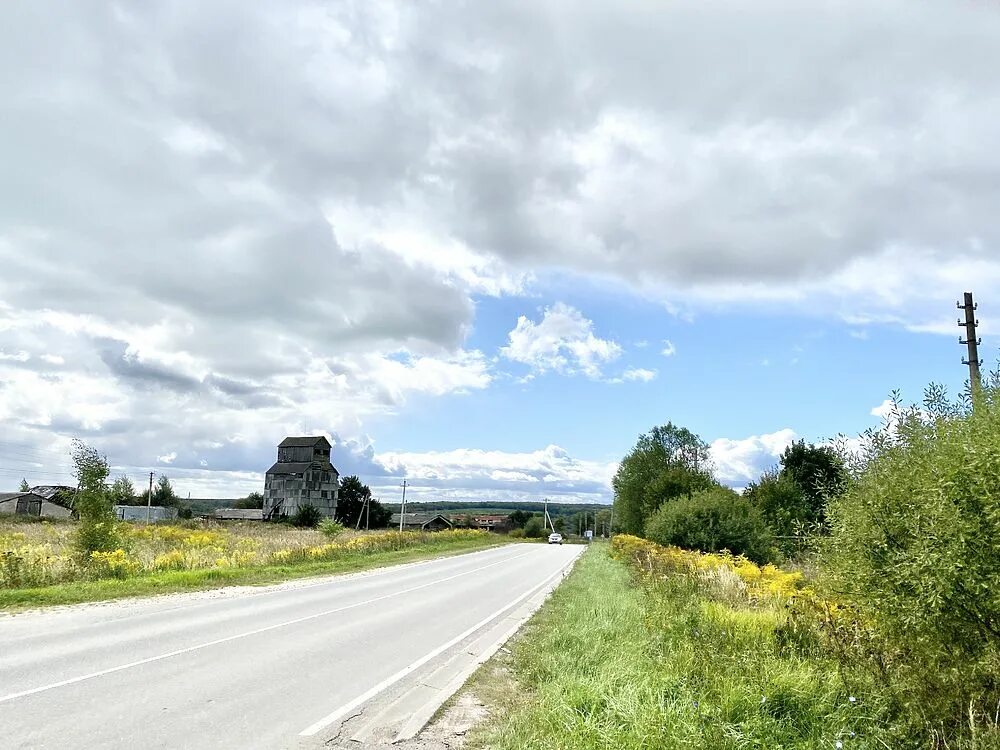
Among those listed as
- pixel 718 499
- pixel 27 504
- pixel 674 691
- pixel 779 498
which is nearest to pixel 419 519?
pixel 27 504

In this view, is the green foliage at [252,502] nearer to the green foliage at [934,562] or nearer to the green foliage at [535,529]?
the green foliage at [535,529]

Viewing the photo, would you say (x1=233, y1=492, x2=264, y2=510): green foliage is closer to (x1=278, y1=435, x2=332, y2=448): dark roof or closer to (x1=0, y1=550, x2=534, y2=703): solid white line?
(x1=278, y1=435, x2=332, y2=448): dark roof

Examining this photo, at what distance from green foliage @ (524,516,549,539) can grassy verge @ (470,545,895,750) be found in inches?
3682

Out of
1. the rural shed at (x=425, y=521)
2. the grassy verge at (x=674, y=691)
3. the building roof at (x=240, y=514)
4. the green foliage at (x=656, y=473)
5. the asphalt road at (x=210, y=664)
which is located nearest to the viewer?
the grassy verge at (x=674, y=691)

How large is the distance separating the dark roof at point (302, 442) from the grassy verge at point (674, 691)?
319 ft

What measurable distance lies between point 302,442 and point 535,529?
124 ft

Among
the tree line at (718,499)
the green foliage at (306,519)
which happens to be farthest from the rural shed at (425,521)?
the tree line at (718,499)

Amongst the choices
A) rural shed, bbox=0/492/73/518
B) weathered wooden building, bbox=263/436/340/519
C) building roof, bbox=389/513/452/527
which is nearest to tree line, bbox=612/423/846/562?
weathered wooden building, bbox=263/436/340/519

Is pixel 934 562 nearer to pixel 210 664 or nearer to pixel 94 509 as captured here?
pixel 210 664

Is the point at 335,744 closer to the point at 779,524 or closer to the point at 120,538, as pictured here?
the point at 120,538

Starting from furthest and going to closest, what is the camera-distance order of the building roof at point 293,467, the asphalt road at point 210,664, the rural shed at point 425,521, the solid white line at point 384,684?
1. the rural shed at point 425,521
2. the building roof at point 293,467
3. the solid white line at point 384,684
4. the asphalt road at point 210,664

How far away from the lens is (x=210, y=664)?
898cm

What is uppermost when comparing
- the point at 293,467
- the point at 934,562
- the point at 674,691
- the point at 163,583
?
the point at 293,467

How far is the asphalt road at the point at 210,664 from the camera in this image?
6.29 metres
